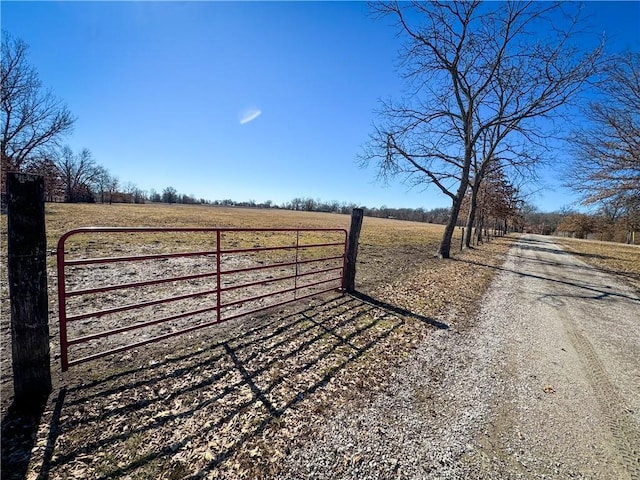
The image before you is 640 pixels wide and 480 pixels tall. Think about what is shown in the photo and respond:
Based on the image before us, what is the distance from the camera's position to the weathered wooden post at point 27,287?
2506 millimetres

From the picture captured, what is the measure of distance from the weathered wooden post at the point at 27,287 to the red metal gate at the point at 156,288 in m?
0.18

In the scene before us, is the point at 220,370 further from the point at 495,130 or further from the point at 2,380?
the point at 495,130

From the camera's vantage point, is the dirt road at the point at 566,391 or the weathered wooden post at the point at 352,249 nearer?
the dirt road at the point at 566,391

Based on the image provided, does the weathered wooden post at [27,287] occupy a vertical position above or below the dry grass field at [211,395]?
above

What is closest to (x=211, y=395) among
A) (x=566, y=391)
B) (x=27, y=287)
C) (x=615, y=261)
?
(x=27, y=287)

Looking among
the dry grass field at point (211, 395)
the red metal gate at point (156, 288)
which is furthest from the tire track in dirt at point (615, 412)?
the red metal gate at point (156, 288)

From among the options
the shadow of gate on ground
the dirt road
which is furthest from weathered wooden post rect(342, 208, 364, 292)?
the dirt road

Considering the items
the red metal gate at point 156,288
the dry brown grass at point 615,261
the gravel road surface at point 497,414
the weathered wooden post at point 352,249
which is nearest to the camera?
the gravel road surface at point 497,414

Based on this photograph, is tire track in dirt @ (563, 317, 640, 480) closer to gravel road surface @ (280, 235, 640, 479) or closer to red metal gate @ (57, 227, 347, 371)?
gravel road surface @ (280, 235, 640, 479)

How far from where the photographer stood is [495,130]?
Result: 16266 mm

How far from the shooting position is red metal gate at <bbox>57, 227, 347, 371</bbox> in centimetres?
336

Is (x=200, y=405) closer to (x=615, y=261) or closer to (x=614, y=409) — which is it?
(x=614, y=409)

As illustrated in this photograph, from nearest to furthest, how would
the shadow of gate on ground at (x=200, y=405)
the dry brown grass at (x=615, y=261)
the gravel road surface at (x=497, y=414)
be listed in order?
the shadow of gate on ground at (x=200, y=405), the gravel road surface at (x=497, y=414), the dry brown grass at (x=615, y=261)

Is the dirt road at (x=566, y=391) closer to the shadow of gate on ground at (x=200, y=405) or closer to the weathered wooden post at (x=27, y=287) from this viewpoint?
the shadow of gate on ground at (x=200, y=405)
